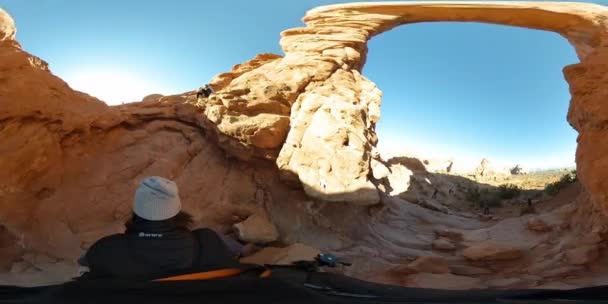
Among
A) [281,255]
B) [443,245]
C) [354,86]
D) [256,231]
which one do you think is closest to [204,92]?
[354,86]

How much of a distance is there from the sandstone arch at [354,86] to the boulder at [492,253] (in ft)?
5.10

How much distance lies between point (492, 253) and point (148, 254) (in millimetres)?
6702

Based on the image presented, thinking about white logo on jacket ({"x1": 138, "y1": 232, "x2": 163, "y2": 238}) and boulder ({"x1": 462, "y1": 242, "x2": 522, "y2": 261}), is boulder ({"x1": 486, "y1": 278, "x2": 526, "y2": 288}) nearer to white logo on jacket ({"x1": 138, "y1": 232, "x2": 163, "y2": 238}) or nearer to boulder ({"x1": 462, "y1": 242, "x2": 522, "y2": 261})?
boulder ({"x1": 462, "y1": 242, "x2": 522, "y2": 261})

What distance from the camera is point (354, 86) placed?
9758 mm

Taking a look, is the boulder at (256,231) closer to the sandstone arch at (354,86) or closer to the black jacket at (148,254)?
the sandstone arch at (354,86)

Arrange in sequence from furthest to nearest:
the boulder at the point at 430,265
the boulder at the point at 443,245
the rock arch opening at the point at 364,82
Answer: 1. the boulder at the point at 443,245
2. the rock arch opening at the point at 364,82
3. the boulder at the point at 430,265

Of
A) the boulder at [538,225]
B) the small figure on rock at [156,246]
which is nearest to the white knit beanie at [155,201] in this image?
the small figure on rock at [156,246]

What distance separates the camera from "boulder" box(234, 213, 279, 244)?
7.20 metres

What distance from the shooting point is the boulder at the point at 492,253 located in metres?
7.87

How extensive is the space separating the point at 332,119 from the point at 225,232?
2.78m

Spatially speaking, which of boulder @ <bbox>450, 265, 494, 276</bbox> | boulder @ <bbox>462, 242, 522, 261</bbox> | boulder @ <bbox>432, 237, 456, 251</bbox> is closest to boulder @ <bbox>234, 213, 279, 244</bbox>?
boulder @ <bbox>450, 265, 494, 276</bbox>

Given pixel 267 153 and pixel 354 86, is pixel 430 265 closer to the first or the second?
pixel 267 153

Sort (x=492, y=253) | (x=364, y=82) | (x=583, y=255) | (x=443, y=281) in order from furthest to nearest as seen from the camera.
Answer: (x=364, y=82) < (x=492, y=253) < (x=583, y=255) < (x=443, y=281)

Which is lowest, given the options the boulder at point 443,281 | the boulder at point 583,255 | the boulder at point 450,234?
the boulder at point 443,281
